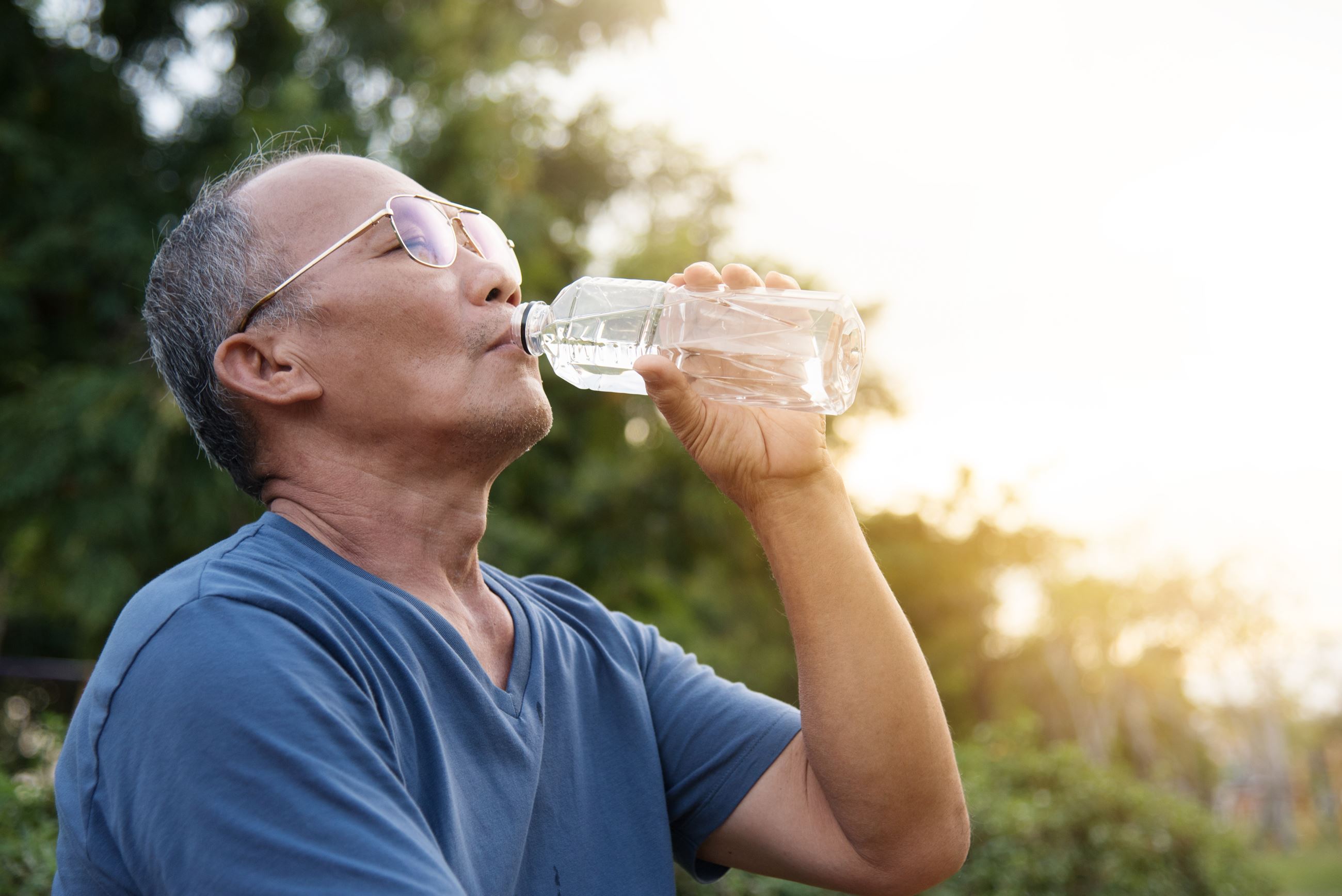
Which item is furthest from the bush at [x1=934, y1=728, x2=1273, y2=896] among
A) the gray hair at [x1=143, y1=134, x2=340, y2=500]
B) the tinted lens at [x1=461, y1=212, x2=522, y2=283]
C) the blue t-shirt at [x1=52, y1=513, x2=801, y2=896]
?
the gray hair at [x1=143, y1=134, x2=340, y2=500]

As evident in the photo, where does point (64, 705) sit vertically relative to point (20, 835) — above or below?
below

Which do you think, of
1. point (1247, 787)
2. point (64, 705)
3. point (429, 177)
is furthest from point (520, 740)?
point (1247, 787)

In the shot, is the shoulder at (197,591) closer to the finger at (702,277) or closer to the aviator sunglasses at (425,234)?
the aviator sunglasses at (425,234)

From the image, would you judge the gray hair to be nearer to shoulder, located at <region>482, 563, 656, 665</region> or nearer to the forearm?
shoulder, located at <region>482, 563, 656, 665</region>

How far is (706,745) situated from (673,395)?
26.0 inches

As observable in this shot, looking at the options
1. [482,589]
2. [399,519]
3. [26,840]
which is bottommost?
[26,840]

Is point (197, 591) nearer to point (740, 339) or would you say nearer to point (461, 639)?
point (461, 639)

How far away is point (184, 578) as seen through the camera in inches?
52.9

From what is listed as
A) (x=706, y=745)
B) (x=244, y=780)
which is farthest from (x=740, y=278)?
(x=244, y=780)

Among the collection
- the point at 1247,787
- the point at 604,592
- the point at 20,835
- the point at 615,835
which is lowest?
the point at 1247,787

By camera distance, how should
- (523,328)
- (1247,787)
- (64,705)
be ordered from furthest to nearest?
1. (1247,787)
2. (64,705)
3. (523,328)

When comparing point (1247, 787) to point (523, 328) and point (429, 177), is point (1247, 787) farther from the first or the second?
point (523, 328)

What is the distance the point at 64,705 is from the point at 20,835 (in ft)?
38.9

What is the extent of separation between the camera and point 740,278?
5.81 ft
